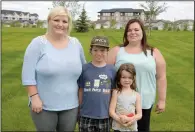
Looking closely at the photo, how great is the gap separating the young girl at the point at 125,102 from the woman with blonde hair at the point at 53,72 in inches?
18.2

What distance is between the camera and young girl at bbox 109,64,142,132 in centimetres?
320

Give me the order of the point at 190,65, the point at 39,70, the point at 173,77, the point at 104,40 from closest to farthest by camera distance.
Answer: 1. the point at 39,70
2. the point at 104,40
3. the point at 173,77
4. the point at 190,65

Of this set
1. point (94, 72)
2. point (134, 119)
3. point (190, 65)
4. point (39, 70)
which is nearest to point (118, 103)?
point (134, 119)

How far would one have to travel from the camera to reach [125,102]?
127 inches

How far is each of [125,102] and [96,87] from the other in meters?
0.38

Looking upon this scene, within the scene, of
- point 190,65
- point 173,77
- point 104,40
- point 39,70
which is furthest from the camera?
point 190,65

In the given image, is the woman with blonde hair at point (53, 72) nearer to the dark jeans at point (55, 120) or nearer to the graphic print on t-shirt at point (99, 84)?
the dark jeans at point (55, 120)

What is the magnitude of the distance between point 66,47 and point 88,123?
0.90 metres

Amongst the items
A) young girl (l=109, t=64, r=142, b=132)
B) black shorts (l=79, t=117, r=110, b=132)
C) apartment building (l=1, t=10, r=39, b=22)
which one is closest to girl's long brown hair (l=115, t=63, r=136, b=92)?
young girl (l=109, t=64, r=142, b=132)

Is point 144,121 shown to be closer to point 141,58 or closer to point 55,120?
point 141,58

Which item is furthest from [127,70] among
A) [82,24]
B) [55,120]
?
[82,24]

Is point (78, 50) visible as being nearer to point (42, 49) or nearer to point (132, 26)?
point (42, 49)

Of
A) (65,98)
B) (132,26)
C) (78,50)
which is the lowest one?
(65,98)

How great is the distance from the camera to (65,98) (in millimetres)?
3045
